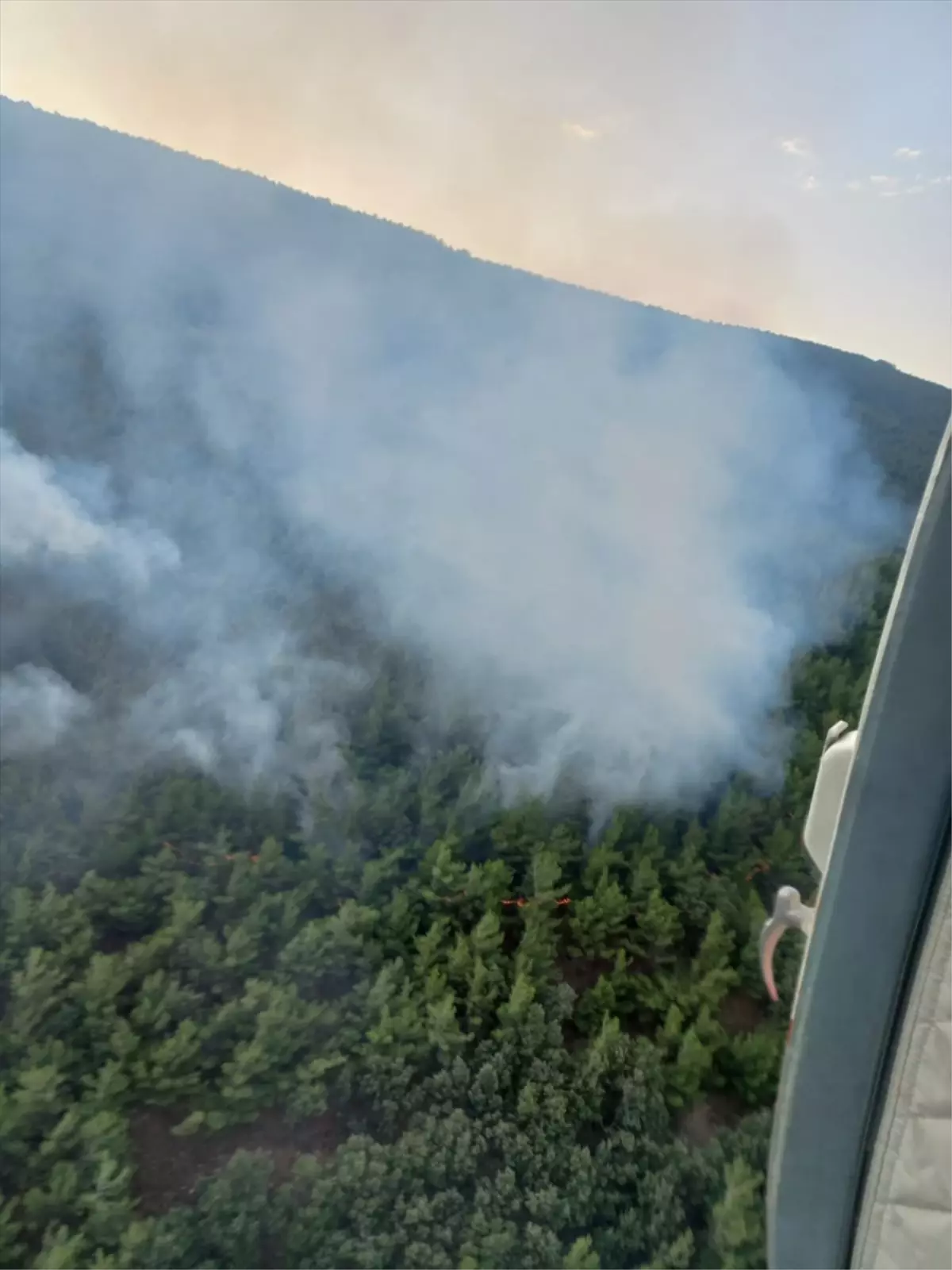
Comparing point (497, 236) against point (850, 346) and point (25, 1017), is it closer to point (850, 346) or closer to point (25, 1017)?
point (850, 346)

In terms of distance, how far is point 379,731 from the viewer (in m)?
1.12

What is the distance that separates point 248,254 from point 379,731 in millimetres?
575

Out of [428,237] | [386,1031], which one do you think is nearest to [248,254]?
[428,237]

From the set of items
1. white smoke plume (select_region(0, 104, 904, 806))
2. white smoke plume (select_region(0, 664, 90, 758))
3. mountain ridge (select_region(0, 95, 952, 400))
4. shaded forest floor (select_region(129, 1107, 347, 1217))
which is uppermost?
mountain ridge (select_region(0, 95, 952, 400))

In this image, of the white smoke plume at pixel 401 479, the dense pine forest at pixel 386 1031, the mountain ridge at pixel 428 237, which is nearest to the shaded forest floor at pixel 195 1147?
the dense pine forest at pixel 386 1031

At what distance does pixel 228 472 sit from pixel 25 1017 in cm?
60

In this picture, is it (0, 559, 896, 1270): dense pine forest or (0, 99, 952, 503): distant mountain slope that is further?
(0, 99, 952, 503): distant mountain slope

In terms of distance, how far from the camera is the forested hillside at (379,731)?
97cm

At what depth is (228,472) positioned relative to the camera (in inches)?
43.2

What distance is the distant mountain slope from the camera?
1.05 metres

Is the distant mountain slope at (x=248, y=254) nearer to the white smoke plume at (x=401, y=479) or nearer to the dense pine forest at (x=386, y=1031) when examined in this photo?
the white smoke plume at (x=401, y=479)

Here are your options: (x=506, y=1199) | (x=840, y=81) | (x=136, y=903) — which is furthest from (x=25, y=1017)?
(x=840, y=81)

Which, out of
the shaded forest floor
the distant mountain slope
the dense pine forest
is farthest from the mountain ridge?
the shaded forest floor

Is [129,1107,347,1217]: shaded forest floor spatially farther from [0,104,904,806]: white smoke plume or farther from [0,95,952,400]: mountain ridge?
[0,95,952,400]: mountain ridge
